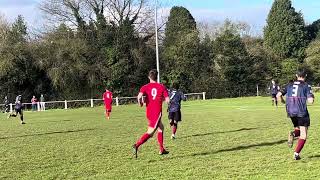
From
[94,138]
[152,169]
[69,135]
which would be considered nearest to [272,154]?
[152,169]

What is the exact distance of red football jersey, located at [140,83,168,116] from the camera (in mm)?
10695

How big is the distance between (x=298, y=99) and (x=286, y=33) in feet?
172

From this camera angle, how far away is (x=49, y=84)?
49438 millimetres

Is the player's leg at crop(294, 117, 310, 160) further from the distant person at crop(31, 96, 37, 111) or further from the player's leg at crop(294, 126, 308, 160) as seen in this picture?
the distant person at crop(31, 96, 37, 111)

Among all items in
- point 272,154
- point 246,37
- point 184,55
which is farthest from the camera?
point 246,37

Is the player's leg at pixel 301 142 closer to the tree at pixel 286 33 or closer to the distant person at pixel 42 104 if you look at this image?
the distant person at pixel 42 104

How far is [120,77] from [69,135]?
3356 cm

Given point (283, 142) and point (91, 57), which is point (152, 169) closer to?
point (283, 142)

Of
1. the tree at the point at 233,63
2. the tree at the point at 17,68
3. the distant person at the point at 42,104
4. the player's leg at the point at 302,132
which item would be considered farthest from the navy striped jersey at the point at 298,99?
the tree at the point at 233,63

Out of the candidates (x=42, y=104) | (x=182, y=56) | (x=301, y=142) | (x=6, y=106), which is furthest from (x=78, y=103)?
(x=301, y=142)

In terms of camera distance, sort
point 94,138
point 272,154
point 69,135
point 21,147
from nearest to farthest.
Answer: point 272,154, point 21,147, point 94,138, point 69,135

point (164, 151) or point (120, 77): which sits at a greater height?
point (120, 77)

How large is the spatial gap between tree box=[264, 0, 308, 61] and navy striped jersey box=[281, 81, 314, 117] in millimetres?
51696

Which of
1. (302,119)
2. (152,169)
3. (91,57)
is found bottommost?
(152,169)
